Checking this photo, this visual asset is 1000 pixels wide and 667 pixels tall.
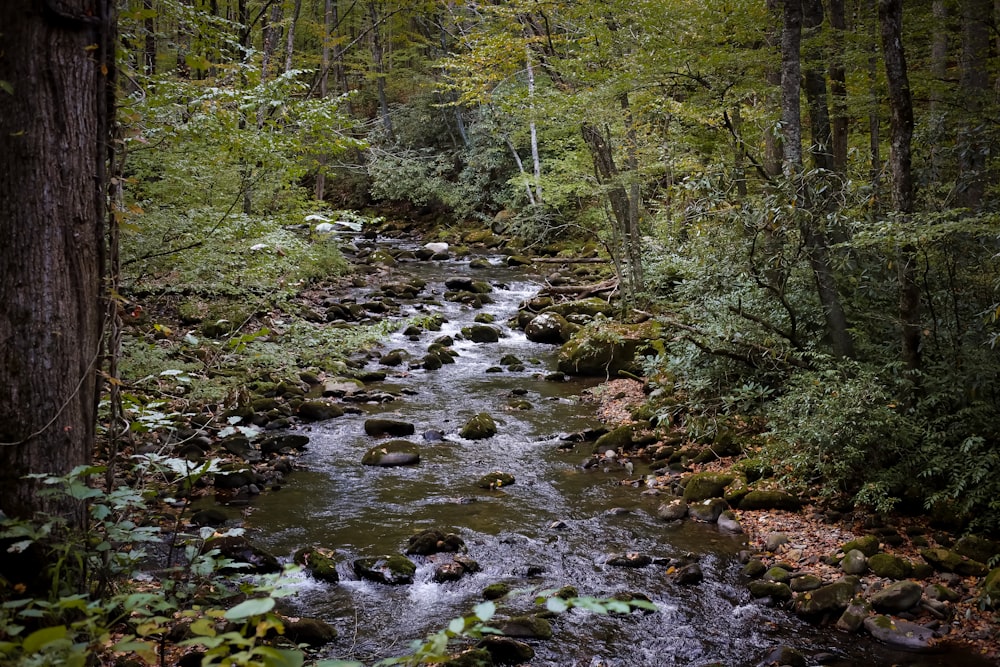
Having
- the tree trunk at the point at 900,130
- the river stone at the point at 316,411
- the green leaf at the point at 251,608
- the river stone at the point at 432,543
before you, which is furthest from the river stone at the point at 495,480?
the green leaf at the point at 251,608

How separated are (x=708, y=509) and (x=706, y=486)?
→ 438 millimetres

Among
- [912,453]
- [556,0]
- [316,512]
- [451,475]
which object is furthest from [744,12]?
[316,512]

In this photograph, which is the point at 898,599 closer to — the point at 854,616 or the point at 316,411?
the point at 854,616

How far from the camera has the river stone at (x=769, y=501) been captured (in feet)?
22.9

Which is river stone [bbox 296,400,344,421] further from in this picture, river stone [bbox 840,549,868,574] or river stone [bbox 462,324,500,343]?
river stone [bbox 840,549,868,574]

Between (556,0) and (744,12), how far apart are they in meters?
3.80

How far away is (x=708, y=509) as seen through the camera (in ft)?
23.4

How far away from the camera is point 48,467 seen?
2.93 metres

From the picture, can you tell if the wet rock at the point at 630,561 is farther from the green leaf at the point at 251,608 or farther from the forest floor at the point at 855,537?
the green leaf at the point at 251,608

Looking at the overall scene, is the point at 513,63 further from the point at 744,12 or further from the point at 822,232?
the point at 822,232

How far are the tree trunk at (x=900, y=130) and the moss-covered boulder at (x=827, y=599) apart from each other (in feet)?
9.37

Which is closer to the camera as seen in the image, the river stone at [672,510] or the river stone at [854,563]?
the river stone at [854,563]

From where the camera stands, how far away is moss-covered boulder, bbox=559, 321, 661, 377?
39.7 ft

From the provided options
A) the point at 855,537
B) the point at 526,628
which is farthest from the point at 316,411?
the point at 855,537
